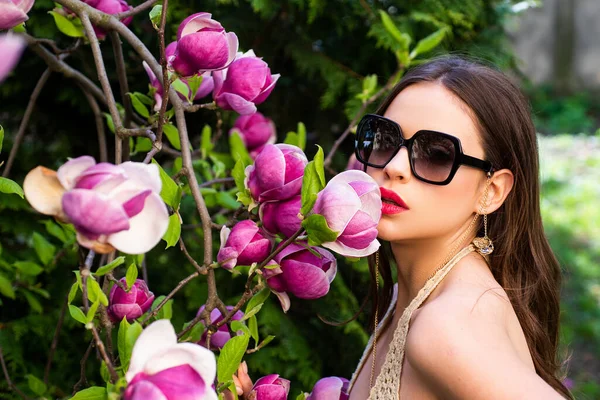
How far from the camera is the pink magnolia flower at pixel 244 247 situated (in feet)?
2.67

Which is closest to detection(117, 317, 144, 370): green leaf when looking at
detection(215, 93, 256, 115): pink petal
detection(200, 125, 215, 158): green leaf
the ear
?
detection(215, 93, 256, 115): pink petal

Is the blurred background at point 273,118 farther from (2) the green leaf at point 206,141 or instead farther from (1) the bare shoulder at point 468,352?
(1) the bare shoulder at point 468,352

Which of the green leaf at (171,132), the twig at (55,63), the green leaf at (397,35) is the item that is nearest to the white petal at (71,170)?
the green leaf at (171,132)

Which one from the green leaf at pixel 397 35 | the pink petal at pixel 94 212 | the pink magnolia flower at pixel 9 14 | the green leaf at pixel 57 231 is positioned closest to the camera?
the pink petal at pixel 94 212

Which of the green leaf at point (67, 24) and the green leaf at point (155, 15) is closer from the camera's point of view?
the green leaf at point (155, 15)

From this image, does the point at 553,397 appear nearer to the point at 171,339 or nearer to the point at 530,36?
the point at 171,339

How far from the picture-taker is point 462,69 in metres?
1.11

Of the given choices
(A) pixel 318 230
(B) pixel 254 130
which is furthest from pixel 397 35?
(A) pixel 318 230

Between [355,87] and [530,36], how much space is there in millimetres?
7764

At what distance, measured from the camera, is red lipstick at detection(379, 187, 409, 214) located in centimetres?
100

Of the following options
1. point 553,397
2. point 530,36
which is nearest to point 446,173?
point 553,397

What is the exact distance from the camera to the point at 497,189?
109cm

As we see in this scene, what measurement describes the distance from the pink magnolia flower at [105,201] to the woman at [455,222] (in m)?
0.43

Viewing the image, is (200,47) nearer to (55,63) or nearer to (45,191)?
(45,191)
